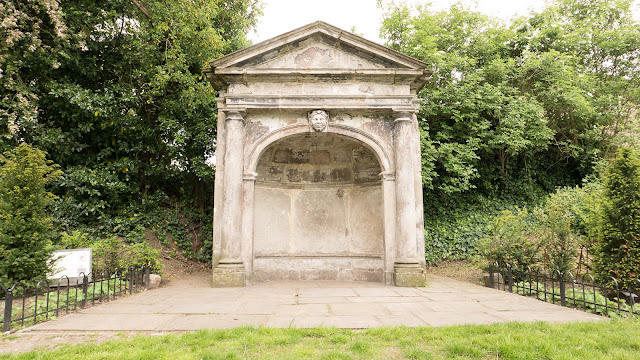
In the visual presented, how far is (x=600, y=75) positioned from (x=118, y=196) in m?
17.8

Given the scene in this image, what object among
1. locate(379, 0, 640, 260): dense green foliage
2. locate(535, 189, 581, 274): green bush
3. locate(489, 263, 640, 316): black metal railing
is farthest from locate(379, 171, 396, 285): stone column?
locate(379, 0, 640, 260): dense green foliage

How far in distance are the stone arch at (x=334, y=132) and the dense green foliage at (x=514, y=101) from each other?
365 cm

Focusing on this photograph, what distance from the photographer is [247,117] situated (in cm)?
838

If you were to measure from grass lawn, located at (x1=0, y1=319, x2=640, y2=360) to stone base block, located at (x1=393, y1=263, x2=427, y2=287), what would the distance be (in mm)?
3524

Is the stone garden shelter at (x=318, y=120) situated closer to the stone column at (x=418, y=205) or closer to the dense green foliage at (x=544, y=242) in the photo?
the stone column at (x=418, y=205)

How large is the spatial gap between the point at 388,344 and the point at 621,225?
5.18m

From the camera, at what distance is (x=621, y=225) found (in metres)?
6.04

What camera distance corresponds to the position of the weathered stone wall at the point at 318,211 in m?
9.30

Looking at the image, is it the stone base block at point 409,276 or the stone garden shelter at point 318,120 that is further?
the stone garden shelter at point 318,120

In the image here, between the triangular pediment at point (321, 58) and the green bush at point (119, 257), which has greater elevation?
the triangular pediment at point (321, 58)

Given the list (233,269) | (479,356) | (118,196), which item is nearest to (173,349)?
(479,356)

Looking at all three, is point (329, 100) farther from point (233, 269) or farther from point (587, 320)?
point (587, 320)

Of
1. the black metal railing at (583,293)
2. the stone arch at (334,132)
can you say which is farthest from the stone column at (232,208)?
the black metal railing at (583,293)

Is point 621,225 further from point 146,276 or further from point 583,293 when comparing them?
point 146,276
